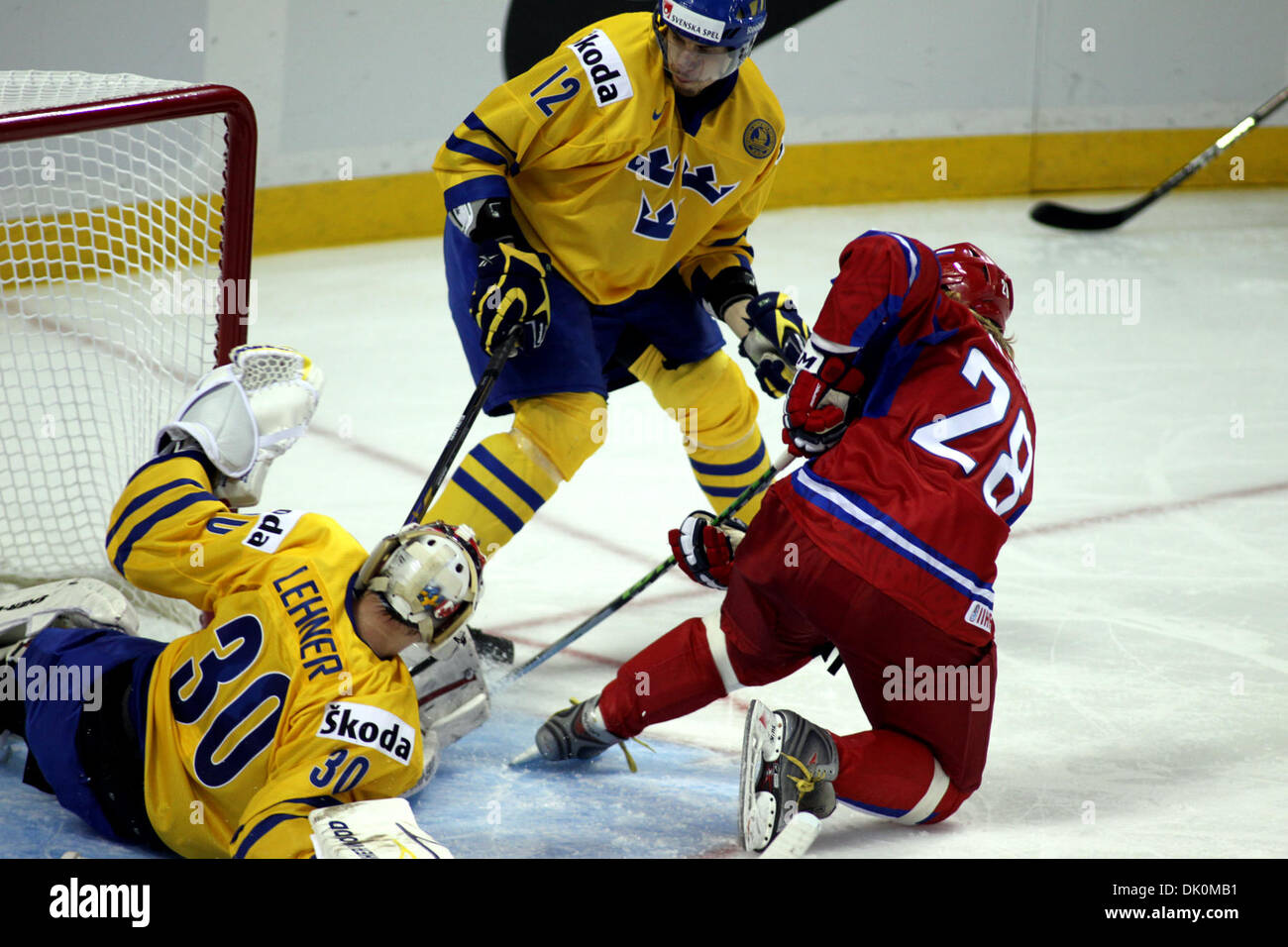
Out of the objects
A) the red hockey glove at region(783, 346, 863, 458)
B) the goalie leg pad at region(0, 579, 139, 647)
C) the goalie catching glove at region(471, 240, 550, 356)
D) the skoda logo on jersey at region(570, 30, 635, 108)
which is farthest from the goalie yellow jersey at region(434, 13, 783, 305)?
the goalie leg pad at region(0, 579, 139, 647)

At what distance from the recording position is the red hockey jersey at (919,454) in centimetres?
205

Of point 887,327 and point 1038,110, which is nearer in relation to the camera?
point 887,327

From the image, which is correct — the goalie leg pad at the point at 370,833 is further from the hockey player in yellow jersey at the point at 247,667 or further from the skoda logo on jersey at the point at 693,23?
the skoda logo on jersey at the point at 693,23

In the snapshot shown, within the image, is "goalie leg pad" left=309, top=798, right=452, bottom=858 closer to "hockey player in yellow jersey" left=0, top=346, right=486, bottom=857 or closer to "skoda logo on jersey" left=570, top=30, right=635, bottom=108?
"hockey player in yellow jersey" left=0, top=346, right=486, bottom=857

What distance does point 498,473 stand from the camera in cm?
255

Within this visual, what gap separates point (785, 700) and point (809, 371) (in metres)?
0.77

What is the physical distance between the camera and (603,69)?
2.54 metres

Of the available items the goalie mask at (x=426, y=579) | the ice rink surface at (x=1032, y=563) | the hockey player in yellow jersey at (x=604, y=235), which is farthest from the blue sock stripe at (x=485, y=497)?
the goalie mask at (x=426, y=579)

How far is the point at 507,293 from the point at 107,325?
3.16ft

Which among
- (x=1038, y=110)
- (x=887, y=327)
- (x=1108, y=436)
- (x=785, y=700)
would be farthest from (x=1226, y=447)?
(x=1038, y=110)

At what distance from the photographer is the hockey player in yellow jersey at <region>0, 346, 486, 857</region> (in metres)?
1.83

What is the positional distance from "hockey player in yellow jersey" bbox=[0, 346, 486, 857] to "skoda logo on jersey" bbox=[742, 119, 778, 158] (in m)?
0.92

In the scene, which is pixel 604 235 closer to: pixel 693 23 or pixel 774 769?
pixel 693 23
